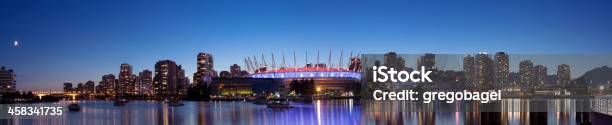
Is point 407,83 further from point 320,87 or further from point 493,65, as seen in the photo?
point 320,87

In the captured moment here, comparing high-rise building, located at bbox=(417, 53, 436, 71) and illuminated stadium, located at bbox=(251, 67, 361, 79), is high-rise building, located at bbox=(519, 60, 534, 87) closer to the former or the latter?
high-rise building, located at bbox=(417, 53, 436, 71)

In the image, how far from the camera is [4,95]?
126 m

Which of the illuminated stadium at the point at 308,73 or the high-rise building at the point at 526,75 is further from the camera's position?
the illuminated stadium at the point at 308,73

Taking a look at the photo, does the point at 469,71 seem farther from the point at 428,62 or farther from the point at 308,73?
the point at 308,73

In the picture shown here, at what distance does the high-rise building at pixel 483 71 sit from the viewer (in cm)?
1617

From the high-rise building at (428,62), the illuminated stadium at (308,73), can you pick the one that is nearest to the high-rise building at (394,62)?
the high-rise building at (428,62)

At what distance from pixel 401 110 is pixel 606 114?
28.6 meters

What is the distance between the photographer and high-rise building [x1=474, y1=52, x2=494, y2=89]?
1617 centimetres

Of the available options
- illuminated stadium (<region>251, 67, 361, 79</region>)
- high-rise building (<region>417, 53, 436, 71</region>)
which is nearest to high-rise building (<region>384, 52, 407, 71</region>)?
high-rise building (<region>417, 53, 436, 71</region>)

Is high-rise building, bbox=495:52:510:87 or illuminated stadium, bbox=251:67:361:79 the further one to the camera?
illuminated stadium, bbox=251:67:361:79

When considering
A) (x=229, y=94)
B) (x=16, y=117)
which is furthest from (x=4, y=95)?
(x=16, y=117)

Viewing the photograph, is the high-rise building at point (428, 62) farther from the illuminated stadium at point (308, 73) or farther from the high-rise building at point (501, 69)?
the illuminated stadium at point (308, 73)

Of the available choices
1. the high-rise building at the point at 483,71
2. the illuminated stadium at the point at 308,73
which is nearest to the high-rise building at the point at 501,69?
the high-rise building at the point at 483,71

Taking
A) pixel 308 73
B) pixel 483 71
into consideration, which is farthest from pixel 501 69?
pixel 308 73
